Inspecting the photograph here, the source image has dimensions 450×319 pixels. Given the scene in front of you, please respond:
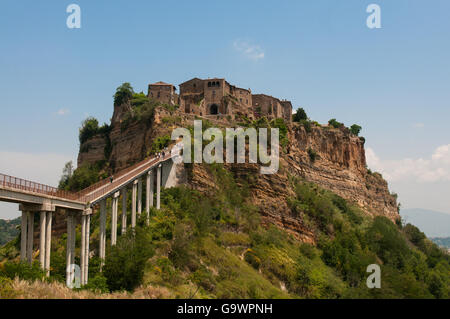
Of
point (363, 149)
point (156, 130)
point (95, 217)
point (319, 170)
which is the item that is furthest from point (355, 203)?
point (95, 217)

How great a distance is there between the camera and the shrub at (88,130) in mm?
69000

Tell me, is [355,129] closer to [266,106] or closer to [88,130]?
[266,106]

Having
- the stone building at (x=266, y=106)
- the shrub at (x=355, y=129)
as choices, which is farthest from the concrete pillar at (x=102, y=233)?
the shrub at (x=355, y=129)

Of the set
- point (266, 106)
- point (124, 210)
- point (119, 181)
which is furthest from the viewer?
point (266, 106)

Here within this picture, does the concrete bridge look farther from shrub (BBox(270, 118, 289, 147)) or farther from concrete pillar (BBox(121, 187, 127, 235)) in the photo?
shrub (BBox(270, 118, 289, 147))

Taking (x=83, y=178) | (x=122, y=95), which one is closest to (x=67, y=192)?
(x=83, y=178)

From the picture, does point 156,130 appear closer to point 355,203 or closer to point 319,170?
point 319,170

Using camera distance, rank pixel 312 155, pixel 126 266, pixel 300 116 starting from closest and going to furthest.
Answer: pixel 126 266
pixel 312 155
pixel 300 116

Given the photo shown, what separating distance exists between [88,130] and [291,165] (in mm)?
35168

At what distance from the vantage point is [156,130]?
56000mm

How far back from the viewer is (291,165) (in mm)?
75188

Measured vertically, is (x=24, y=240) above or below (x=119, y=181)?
below

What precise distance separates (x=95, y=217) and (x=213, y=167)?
1502cm
